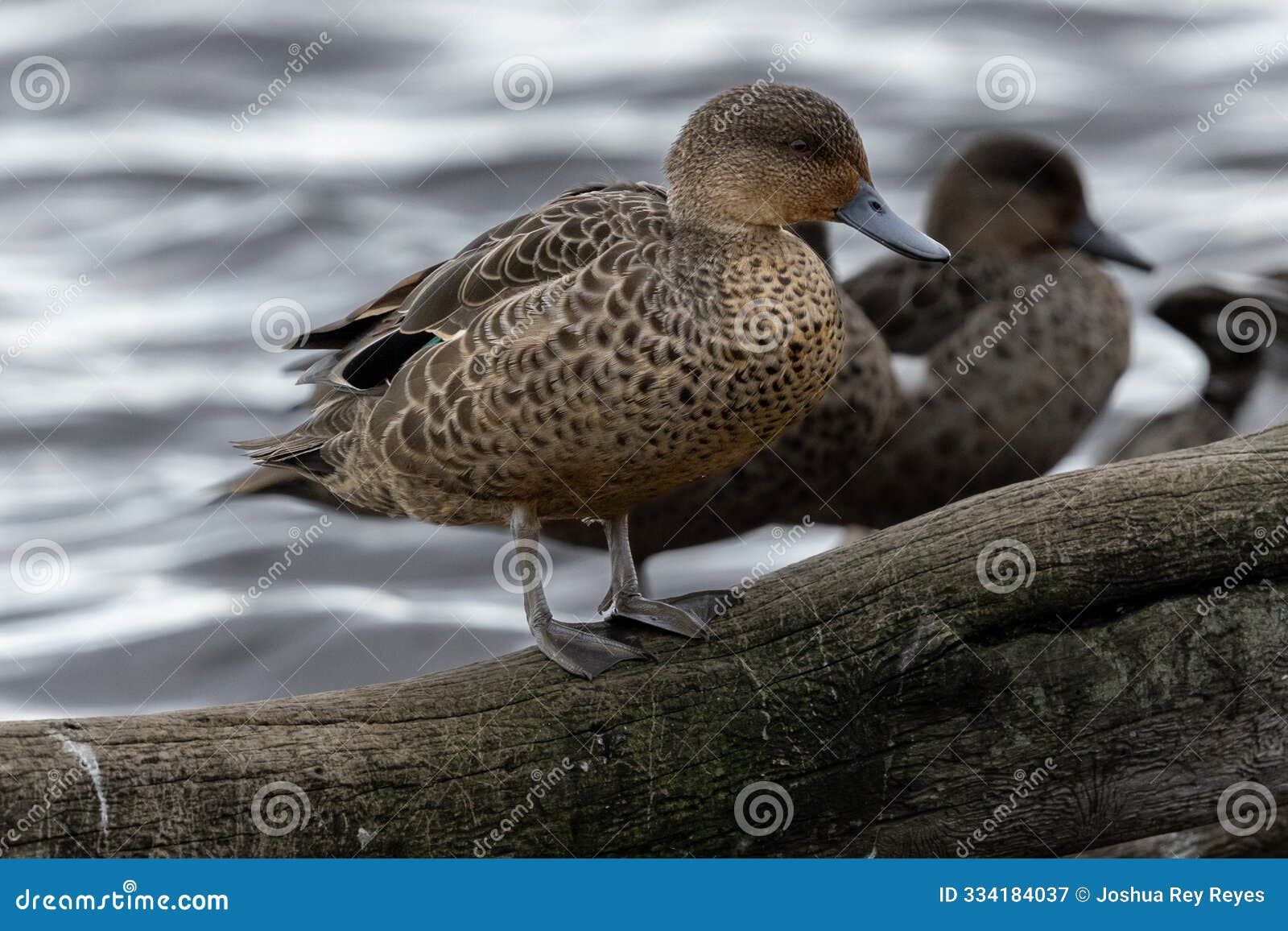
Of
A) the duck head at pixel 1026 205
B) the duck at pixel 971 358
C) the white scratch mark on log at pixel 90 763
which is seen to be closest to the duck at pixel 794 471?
the duck at pixel 971 358

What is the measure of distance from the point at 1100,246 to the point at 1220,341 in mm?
610

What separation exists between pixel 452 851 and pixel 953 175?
14.0 feet

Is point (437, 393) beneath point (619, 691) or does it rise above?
above

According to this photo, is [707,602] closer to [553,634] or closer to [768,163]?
[553,634]

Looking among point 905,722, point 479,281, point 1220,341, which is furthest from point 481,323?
point 1220,341

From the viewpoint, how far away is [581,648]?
324 centimetres

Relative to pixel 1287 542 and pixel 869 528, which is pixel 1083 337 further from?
pixel 1287 542

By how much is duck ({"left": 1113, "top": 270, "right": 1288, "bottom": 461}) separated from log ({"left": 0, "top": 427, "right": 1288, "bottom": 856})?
327 cm

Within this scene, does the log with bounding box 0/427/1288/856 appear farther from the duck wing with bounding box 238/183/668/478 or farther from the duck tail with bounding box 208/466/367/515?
the duck tail with bounding box 208/466/367/515

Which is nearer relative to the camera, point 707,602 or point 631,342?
point 631,342

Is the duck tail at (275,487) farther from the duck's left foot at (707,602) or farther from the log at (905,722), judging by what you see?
the log at (905,722)

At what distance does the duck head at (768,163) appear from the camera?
3346 millimetres

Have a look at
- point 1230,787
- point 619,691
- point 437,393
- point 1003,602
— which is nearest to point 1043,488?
point 1003,602

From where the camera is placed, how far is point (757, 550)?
21.9 feet
